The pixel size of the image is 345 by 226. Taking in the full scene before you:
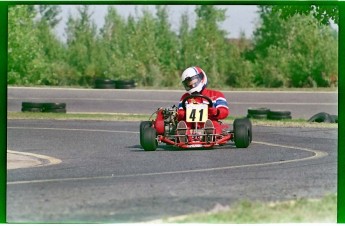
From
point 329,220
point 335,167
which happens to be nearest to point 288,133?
point 335,167

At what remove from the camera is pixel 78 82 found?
2352 centimetres

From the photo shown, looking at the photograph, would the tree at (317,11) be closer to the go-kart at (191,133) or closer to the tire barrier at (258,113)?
the go-kart at (191,133)

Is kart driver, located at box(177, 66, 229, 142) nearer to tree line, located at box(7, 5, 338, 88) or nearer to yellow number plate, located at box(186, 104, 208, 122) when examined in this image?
yellow number plate, located at box(186, 104, 208, 122)

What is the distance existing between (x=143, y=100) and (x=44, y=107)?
2384 millimetres

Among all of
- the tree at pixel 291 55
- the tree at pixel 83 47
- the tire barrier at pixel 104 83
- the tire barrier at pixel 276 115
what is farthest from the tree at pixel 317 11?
the tire barrier at pixel 104 83

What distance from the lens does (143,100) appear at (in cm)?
2336

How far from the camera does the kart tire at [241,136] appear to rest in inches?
615

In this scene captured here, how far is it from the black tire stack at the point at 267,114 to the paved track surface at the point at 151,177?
4.30 meters

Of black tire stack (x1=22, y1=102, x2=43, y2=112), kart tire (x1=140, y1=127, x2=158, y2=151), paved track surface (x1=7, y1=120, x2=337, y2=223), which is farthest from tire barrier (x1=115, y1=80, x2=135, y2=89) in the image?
kart tire (x1=140, y1=127, x2=158, y2=151)

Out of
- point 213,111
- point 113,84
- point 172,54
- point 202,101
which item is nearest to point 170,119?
point 202,101

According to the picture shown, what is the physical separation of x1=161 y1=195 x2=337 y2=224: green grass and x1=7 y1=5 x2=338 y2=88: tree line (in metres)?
9.22

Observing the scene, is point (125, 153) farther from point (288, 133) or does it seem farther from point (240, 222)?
point (240, 222)

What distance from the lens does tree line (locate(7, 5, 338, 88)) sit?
809 inches

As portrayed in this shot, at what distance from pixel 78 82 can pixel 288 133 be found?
645cm
